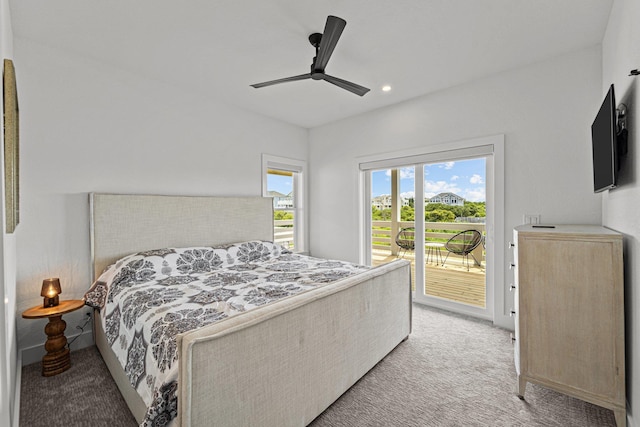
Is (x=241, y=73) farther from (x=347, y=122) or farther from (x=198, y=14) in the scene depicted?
(x=347, y=122)

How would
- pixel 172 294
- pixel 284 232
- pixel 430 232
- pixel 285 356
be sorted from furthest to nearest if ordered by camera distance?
pixel 284 232, pixel 430 232, pixel 172 294, pixel 285 356

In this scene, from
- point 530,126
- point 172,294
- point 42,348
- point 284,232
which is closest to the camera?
point 172,294

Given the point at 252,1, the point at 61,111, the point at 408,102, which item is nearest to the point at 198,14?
the point at 252,1

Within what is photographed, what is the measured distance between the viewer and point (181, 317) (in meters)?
1.57

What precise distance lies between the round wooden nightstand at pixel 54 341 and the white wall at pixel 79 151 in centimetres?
28

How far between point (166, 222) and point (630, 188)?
3.50 m

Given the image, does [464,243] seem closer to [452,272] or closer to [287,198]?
[452,272]

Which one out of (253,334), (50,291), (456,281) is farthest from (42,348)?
(456,281)

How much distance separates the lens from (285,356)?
1.43 meters

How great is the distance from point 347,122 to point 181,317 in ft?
11.2

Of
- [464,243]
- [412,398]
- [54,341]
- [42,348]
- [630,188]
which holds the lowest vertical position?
[412,398]

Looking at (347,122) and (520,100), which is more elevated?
(347,122)

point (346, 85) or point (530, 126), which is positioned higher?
point (346, 85)

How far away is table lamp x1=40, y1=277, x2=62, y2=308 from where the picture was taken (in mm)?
2158
